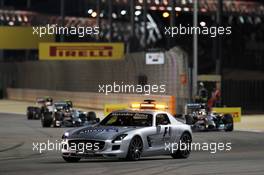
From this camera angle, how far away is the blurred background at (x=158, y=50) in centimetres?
4825

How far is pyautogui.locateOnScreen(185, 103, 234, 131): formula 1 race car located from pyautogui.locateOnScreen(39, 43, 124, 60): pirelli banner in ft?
89.1

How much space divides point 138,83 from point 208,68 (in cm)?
2410

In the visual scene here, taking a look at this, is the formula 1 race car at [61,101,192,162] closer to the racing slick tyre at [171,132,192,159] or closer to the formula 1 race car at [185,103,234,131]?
the racing slick tyre at [171,132,192,159]

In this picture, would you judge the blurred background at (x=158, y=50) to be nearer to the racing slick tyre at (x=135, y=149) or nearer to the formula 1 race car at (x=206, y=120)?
the formula 1 race car at (x=206, y=120)

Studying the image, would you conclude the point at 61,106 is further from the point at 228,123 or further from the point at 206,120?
the point at 228,123

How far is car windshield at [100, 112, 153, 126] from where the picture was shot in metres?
18.6

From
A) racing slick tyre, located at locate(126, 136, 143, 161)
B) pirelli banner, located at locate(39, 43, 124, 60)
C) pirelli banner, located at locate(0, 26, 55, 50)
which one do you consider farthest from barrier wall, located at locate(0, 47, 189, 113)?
racing slick tyre, located at locate(126, 136, 143, 161)

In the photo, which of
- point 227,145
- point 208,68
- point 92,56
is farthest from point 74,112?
point 208,68

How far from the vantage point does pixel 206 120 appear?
105ft

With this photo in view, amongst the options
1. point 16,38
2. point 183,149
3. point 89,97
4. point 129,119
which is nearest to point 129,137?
point 129,119

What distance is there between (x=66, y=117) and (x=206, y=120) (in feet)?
19.4

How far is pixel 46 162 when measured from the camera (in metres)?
18.1

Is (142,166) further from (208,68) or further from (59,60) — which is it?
(208,68)

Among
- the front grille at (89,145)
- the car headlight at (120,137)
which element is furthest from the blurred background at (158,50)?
the front grille at (89,145)
